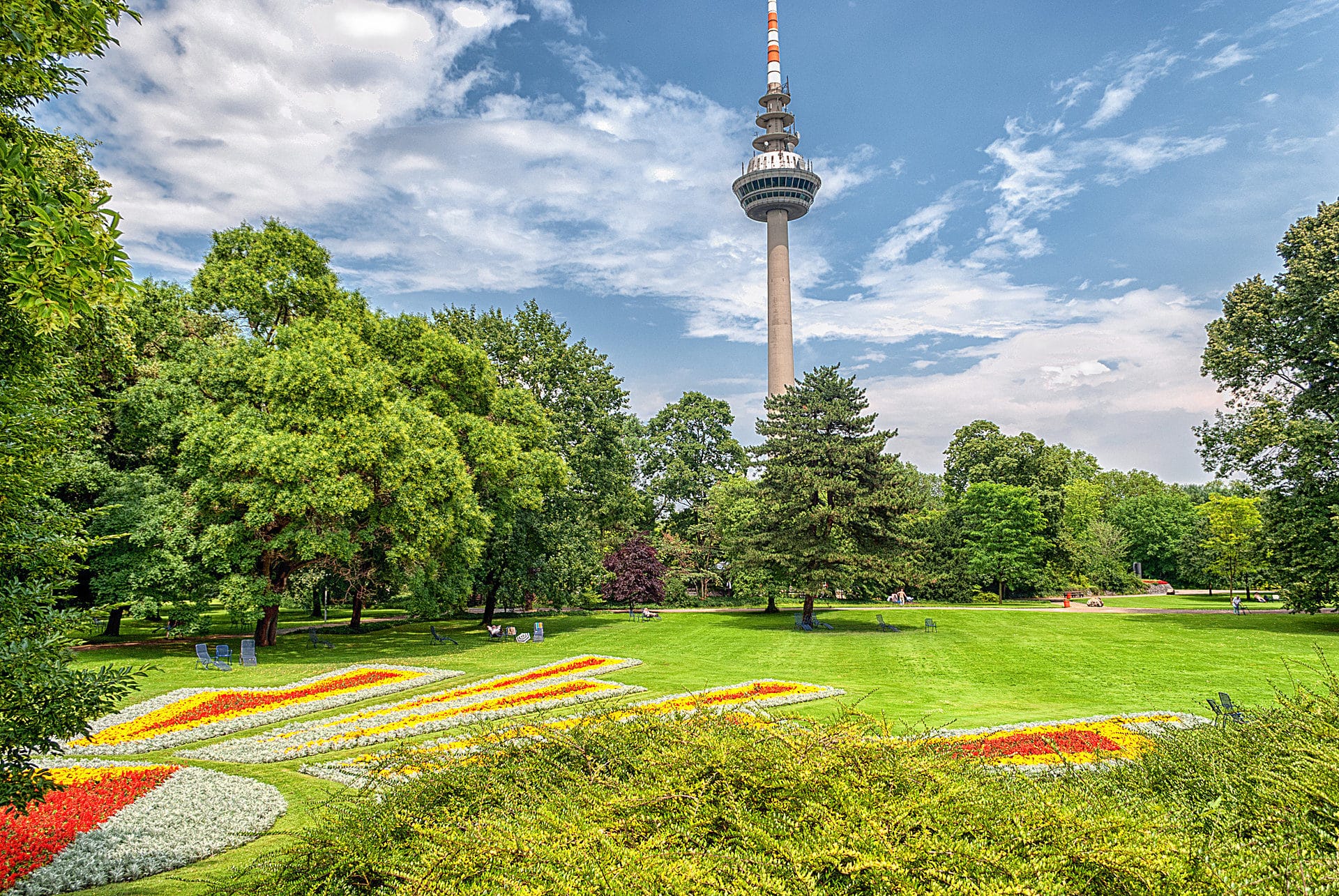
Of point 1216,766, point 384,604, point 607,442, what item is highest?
point 607,442

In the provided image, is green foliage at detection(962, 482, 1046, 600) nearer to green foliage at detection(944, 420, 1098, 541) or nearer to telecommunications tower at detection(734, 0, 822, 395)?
green foliage at detection(944, 420, 1098, 541)

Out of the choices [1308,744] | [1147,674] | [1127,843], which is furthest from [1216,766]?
[1147,674]

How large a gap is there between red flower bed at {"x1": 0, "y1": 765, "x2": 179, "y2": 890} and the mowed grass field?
0.99 metres

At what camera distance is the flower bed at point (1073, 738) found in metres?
9.98

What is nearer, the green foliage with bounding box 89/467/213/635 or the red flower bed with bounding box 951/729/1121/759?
the red flower bed with bounding box 951/729/1121/759

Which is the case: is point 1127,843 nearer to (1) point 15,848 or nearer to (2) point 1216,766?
(2) point 1216,766

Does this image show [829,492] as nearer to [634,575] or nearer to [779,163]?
[634,575]

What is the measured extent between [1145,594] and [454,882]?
71847 millimetres

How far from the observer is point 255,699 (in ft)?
53.2

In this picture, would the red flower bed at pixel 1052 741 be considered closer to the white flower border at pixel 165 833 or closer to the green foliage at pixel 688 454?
the white flower border at pixel 165 833

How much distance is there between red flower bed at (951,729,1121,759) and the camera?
10.8 meters

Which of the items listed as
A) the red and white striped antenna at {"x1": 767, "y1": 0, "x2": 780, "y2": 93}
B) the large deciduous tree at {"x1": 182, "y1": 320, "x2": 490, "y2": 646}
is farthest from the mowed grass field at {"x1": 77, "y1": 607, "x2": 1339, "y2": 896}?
the red and white striped antenna at {"x1": 767, "y1": 0, "x2": 780, "y2": 93}

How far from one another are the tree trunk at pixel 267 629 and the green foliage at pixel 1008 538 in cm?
4560

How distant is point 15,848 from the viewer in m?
7.59
